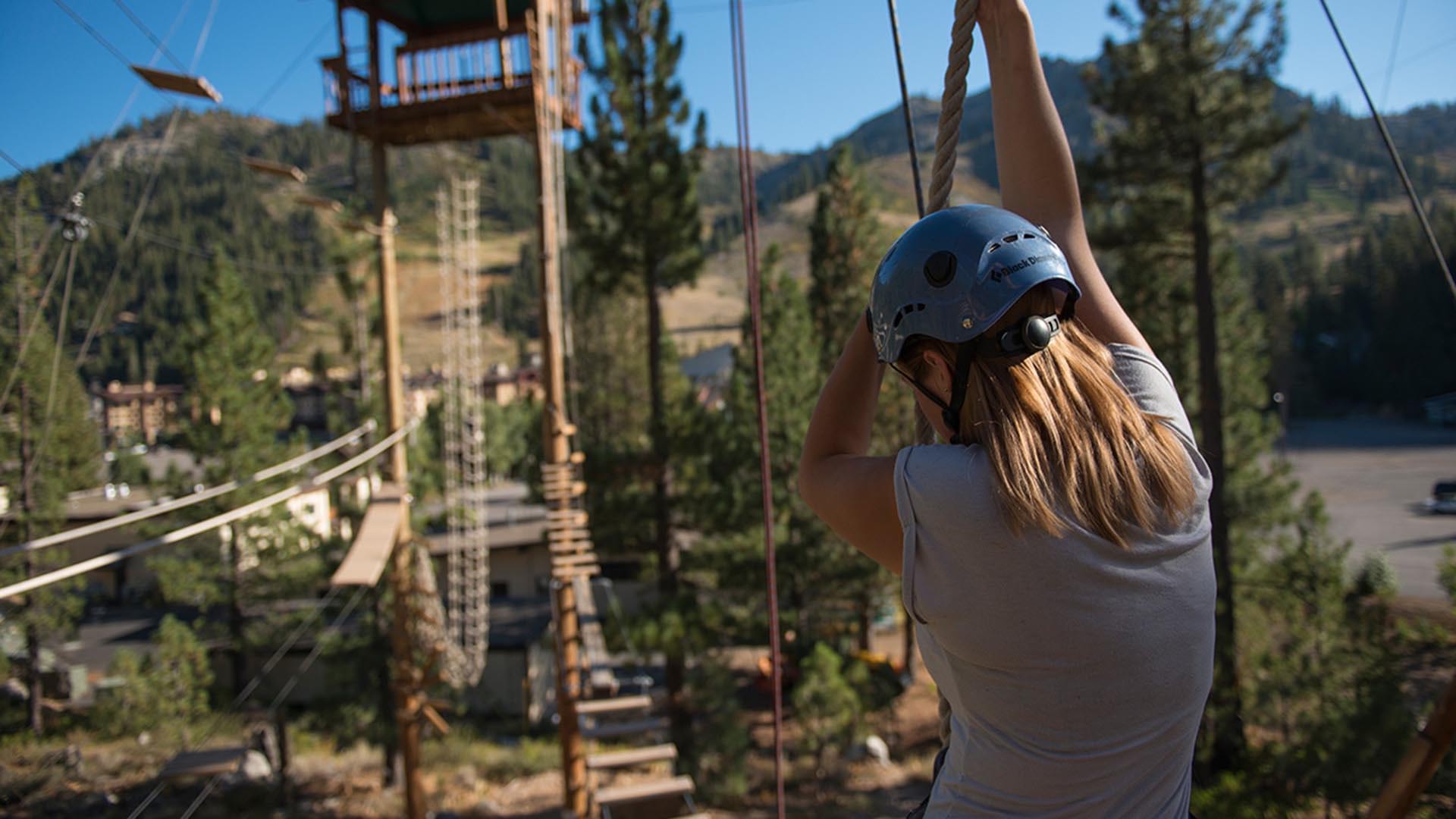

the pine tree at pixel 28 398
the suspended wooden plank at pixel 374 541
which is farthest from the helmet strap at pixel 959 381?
the suspended wooden plank at pixel 374 541

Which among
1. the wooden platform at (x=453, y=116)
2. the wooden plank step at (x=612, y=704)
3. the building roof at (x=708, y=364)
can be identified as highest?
the wooden platform at (x=453, y=116)

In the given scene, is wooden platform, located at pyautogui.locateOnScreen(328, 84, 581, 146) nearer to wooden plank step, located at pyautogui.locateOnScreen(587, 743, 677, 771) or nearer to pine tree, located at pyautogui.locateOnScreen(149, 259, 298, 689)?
wooden plank step, located at pyautogui.locateOnScreen(587, 743, 677, 771)

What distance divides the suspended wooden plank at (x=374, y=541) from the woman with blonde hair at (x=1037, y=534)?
7264 mm

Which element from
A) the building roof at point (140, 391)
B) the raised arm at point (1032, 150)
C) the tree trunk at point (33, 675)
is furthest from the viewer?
the building roof at point (140, 391)

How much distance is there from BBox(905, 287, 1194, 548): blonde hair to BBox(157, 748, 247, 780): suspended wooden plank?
10.2 metres

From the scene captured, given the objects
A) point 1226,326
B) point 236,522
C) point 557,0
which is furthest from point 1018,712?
point 1226,326

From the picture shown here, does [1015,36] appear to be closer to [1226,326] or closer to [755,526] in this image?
[755,526]

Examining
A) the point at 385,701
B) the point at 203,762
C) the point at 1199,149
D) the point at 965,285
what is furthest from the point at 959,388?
the point at 385,701

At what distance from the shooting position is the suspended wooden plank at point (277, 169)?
8.05m

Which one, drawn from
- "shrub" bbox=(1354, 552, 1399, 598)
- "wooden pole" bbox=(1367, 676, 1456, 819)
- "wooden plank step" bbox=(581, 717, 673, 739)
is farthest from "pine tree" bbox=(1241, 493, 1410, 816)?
"wooden pole" bbox=(1367, 676, 1456, 819)

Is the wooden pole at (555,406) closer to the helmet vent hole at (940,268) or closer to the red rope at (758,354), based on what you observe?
the red rope at (758,354)

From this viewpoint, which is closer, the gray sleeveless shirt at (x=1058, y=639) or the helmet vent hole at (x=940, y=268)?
the gray sleeveless shirt at (x=1058, y=639)

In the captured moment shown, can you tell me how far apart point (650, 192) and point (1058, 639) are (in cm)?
1556

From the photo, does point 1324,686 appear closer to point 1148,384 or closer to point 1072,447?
point 1148,384
